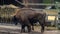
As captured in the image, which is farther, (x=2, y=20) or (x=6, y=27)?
(x=2, y=20)

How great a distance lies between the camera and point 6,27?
14273 mm

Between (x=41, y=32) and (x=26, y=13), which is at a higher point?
(x=26, y=13)

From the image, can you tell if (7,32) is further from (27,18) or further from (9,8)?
(9,8)

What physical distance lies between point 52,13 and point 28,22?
7.78ft

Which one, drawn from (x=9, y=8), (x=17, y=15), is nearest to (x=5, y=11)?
(x=9, y=8)

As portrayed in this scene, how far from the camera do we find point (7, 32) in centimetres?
1295

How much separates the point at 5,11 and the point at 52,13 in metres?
2.68

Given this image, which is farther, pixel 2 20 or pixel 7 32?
pixel 2 20

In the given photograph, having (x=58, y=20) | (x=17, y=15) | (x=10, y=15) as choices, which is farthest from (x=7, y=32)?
(x=58, y=20)

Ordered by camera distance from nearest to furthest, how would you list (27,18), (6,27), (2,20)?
(27,18) < (6,27) < (2,20)

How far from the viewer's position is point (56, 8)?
48.7ft

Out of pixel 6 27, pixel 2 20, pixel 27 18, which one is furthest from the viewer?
pixel 2 20

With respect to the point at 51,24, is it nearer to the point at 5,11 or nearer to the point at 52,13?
the point at 52,13

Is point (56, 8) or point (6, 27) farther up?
point (56, 8)
